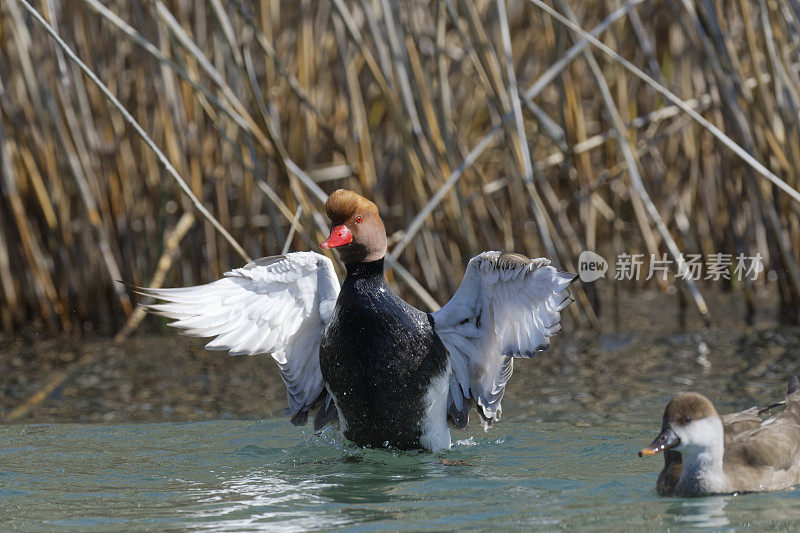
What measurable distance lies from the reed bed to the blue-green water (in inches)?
55.1

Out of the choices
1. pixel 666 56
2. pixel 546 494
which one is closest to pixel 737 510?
pixel 546 494

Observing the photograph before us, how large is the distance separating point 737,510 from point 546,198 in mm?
3991

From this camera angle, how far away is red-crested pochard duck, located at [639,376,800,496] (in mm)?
4070

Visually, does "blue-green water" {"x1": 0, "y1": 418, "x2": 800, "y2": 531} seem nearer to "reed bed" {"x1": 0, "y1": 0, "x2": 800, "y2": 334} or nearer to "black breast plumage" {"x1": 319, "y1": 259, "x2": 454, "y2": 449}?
"black breast plumage" {"x1": 319, "y1": 259, "x2": 454, "y2": 449}

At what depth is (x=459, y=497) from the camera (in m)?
4.10

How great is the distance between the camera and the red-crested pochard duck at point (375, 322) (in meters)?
4.88

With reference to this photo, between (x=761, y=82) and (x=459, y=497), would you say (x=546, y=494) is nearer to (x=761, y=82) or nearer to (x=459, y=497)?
(x=459, y=497)

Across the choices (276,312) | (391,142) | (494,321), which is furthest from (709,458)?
(391,142)

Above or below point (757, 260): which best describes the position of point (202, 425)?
below

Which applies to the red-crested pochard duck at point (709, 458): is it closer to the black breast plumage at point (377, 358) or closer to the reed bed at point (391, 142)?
the black breast plumage at point (377, 358)

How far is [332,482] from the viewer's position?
4.48 meters

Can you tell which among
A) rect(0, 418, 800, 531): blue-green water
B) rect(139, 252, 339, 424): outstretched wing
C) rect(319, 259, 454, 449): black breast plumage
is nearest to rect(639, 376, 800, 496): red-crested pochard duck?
rect(0, 418, 800, 531): blue-green water

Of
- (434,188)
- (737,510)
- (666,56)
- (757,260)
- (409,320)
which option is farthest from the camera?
(666,56)

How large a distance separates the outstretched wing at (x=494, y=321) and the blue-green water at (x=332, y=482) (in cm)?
26
